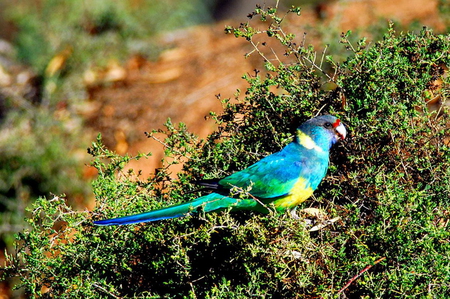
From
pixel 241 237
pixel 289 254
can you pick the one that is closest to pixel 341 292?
pixel 289 254

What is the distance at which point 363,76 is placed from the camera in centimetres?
340

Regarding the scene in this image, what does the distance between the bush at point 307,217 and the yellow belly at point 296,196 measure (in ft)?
0.32

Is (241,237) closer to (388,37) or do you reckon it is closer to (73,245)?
(73,245)

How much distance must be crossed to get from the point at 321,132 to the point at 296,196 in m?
0.46

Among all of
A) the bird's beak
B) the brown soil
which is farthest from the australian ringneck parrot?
the brown soil

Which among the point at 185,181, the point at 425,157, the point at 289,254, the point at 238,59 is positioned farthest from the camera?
the point at 238,59

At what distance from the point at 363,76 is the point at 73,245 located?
2.14 m

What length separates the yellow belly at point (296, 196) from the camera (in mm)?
3590

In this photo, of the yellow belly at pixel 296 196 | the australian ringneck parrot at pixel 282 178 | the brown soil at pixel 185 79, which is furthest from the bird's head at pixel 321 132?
the brown soil at pixel 185 79

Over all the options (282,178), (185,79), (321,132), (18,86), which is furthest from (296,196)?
(18,86)

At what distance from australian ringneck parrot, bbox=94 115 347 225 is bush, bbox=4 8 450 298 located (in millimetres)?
83

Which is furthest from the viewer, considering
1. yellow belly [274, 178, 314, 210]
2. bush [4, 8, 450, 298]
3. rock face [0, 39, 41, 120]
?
rock face [0, 39, 41, 120]

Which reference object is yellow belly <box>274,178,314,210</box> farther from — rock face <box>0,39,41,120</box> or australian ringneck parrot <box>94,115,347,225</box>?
rock face <box>0,39,41,120</box>

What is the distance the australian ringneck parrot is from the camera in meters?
3.44
